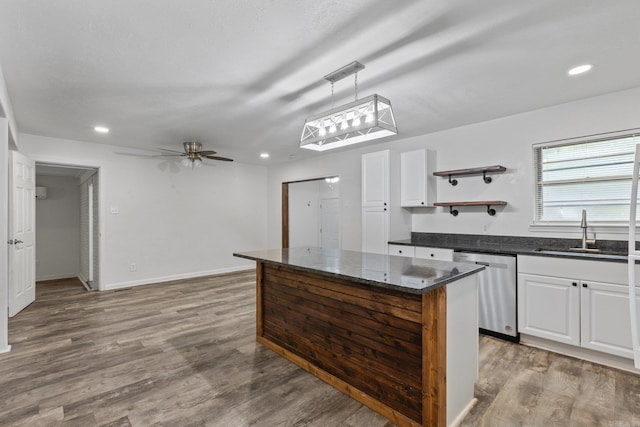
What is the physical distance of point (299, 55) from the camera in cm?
A: 223

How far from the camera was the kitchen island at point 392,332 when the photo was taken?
174 centimetres

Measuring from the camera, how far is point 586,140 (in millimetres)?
3125

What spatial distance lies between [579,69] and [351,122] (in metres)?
1.94

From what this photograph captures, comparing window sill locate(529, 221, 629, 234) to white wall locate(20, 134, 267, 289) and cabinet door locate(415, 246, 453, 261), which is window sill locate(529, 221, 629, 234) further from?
white wall locate(20, 134, 267, 289)

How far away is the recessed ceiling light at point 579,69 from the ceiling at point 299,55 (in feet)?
0.22

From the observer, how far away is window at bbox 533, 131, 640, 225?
2.97 metres

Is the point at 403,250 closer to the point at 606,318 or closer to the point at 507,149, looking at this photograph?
the point at 507,149

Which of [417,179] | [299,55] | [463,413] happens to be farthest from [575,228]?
[299,55]

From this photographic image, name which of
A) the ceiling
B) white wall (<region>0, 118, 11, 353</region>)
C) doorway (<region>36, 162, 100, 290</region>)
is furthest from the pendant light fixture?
doorway (<region>36, 162, 100, 290</region>)

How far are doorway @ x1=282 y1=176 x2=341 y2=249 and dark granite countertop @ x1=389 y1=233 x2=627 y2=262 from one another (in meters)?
3.74

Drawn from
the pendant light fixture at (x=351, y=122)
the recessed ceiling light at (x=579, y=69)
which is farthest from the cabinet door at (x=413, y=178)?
the pendant light fixture at (x=351, y=122)

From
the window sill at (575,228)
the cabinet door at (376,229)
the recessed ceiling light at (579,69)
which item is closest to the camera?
the recessed ceiling light at (579,69)

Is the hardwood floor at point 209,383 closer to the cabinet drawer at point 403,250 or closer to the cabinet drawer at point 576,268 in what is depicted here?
the cabinet drawer at point 576,268

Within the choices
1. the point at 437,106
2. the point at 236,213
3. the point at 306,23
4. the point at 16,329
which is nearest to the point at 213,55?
the point at 306,23
